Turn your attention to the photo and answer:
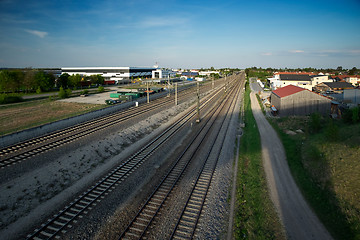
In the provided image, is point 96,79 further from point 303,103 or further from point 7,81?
point 303,103

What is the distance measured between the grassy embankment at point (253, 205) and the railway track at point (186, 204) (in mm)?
2249

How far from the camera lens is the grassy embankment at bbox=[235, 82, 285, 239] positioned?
10773 mm

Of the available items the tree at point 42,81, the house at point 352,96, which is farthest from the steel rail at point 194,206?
the tree at point 42,81

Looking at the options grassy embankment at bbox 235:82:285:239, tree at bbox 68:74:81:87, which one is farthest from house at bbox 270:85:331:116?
tree at bbox 68:74:81:87

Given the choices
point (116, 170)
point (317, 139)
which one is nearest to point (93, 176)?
point (116, 170)

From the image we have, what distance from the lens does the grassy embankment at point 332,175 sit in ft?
37.3

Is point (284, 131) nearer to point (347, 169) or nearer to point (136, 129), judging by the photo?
point (347, 169)

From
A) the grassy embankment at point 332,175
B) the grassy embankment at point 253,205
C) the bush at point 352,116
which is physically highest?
the bush at point 352,116

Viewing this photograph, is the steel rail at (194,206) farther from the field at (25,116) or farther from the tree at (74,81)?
the tree at (74,81)

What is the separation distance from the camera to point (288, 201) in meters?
13.4

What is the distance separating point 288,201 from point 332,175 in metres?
4.45

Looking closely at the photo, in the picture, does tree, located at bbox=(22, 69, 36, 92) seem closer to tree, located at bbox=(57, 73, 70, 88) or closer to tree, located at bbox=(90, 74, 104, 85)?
tree, located at bbox=(57, 73, 70, 88)

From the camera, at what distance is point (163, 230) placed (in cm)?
1070

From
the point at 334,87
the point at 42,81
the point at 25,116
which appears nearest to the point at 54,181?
the point at 25,116
